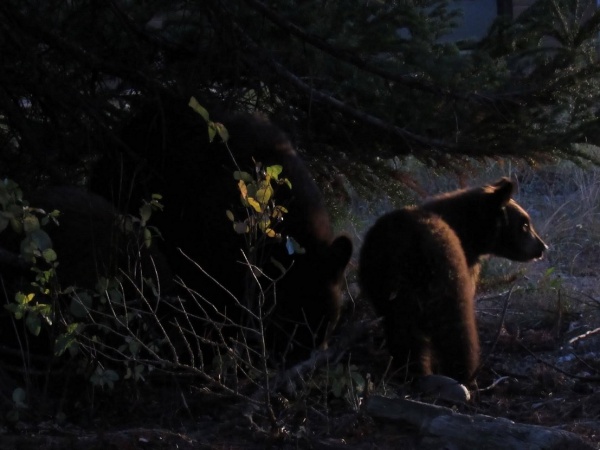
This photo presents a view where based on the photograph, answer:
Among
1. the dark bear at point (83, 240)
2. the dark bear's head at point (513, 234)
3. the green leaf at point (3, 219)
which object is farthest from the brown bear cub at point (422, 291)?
the green leaf at point (3, 219)

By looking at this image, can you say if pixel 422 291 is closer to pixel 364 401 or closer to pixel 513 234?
pixel 364 401

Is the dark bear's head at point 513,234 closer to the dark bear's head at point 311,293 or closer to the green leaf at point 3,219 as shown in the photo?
the dark bear's head at point 311,293

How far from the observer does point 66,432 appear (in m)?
4.09

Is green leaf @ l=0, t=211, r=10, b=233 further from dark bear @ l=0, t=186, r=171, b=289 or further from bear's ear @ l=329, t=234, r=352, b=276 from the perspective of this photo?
bear's ear @ l=329, t=234, r=352, b=276

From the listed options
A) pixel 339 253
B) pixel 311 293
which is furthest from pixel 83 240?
pixel 339 253

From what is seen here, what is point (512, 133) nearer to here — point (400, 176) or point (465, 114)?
point (465, 114)

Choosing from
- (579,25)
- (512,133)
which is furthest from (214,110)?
(579,25)

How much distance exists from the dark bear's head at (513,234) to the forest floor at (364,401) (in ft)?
1.23

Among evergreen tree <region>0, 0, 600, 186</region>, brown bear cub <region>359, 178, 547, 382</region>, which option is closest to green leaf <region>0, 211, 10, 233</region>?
evergreen tree <region>0, 0, 600, 186</region>

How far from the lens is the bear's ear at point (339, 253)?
5406 millimetres

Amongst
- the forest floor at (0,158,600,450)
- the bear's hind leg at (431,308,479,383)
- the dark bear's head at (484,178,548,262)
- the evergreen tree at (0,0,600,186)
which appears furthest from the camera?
the dark bear's head at (484,178,548,262)

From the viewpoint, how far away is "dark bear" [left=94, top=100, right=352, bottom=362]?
5430mm

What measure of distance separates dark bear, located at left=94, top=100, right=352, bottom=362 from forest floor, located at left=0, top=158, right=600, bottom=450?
402mm

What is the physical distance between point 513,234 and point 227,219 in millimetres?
1990
